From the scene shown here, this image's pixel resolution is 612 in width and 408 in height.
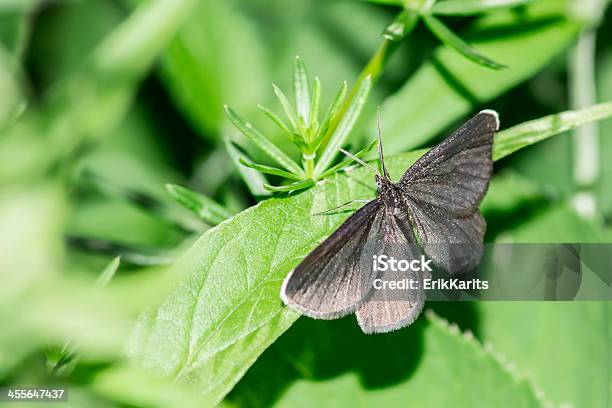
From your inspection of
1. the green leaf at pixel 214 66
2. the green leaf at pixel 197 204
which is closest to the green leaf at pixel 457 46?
the green leaf at pixel 197 204

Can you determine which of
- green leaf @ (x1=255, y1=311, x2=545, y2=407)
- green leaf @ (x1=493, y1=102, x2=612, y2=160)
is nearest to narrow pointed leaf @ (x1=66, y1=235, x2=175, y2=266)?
green leaf @ (x1=255, y1=311, x2=545, y2=407)

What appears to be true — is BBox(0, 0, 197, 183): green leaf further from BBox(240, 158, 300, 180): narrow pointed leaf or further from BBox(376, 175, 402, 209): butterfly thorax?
BBox(376, 175, 402, 209): butterfly thorax

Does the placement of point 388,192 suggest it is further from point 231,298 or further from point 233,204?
point 233,204

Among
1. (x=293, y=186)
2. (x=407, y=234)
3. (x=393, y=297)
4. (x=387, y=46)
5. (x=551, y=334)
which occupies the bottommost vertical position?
(x=551, y=334)

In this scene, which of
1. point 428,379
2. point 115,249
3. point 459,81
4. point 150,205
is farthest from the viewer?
point 150,205

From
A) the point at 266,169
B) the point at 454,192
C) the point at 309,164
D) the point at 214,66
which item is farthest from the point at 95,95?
the point at 214,66

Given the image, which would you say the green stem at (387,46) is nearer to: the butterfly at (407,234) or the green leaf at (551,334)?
the butterfly at (407,234)
